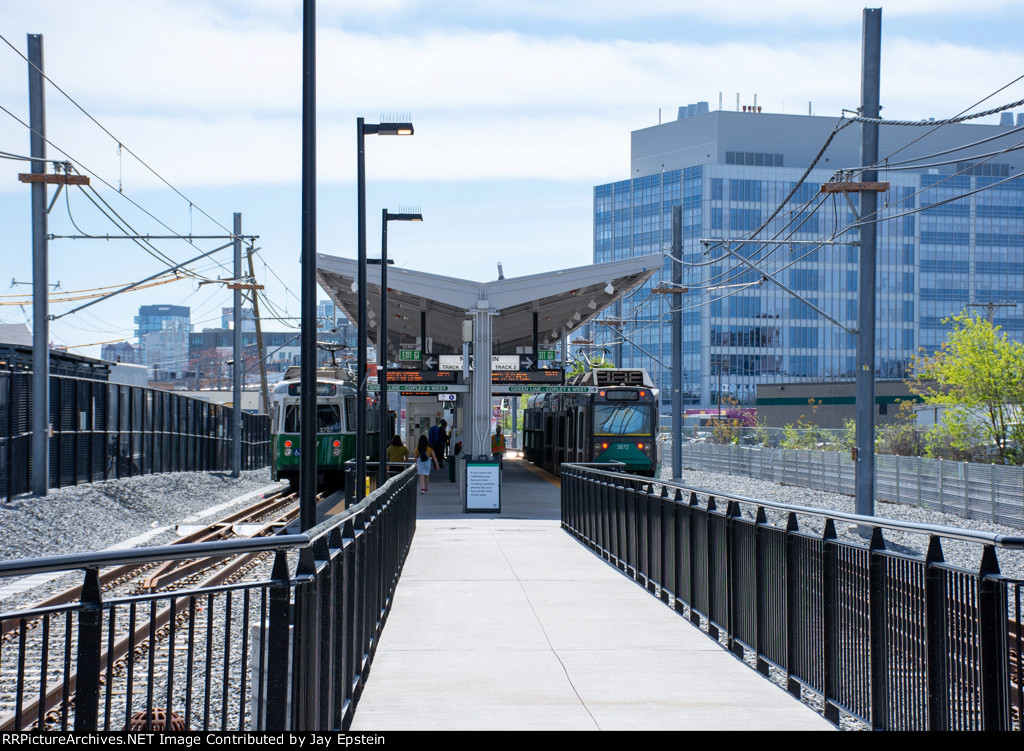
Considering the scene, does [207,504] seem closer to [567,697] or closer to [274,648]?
[567,697]

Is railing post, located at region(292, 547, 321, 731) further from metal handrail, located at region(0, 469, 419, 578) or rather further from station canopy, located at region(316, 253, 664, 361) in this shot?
station canopy, located at region(316, 253, 664, 361)

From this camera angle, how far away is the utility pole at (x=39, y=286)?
21.7 metres

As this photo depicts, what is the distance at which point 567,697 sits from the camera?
703 cm

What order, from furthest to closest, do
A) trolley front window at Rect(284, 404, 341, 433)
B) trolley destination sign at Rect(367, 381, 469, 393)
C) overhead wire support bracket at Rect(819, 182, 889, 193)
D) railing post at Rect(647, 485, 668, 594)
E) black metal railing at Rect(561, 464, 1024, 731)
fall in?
trolley front window at Rect(284, 404, 341, 433) < trolley destination sign at Rect(367, 381, 469, 393) < overhead wire support bracket at Rect(819, 182, 889, 193) < railing post at Rect(647, 485, 668, 594) < black metal railing at Rect(561, 464, 1024, 731)

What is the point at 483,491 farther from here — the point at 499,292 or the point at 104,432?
the point at 104,432


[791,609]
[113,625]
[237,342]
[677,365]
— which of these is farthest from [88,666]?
[237,342]

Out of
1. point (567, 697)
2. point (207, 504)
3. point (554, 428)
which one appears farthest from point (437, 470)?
point (567, 697)

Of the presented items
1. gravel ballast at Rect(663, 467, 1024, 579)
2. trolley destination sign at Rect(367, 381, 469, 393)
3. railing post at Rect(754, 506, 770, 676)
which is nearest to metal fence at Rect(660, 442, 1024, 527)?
gravel ballast at Rect(663, 467, 1024, 579)

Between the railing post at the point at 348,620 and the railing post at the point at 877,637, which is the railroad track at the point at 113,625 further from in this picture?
the railing post at the point at 877,637

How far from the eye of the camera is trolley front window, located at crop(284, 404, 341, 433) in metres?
31.1

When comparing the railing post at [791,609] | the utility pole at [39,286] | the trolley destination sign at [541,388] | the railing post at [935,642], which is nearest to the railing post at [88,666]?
the railing post at [935,642]

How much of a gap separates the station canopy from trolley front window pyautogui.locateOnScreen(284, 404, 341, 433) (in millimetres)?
3185

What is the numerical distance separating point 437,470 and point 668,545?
28408 millimetres
